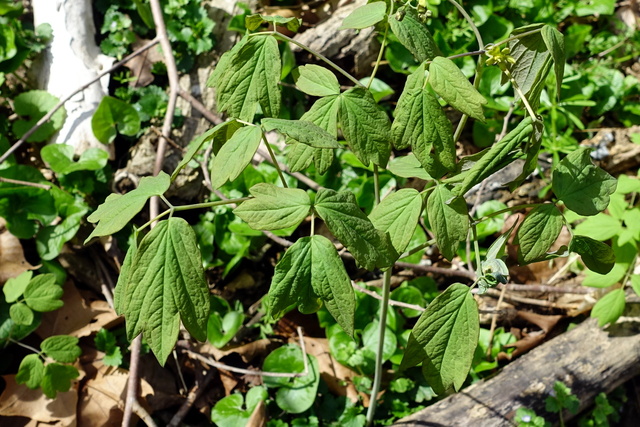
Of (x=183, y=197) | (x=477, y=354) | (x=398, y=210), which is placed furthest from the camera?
(x=183, y=197)

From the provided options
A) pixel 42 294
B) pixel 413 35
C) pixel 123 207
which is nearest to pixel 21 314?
pixel 42 294

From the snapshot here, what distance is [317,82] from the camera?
3.82ft

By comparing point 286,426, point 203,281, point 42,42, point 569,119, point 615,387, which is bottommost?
point 615,387

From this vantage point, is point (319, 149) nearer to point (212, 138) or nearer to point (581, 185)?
point (212, 138)

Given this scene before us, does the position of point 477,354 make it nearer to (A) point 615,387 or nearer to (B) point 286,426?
(A) point 615,387

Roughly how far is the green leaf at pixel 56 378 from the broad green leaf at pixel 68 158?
802 millimetres

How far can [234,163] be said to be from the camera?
973 mm

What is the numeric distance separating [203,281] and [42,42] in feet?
7.32

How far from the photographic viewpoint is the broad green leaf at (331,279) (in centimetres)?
97

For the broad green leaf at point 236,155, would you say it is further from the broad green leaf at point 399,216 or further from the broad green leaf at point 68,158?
the broad green leaf at point 68,158

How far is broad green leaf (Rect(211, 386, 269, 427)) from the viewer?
6.23 feet

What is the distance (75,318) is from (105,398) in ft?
1.18

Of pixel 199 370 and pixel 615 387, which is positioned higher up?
pixel 199 370

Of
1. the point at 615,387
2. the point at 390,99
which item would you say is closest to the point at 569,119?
the point at 390,99
